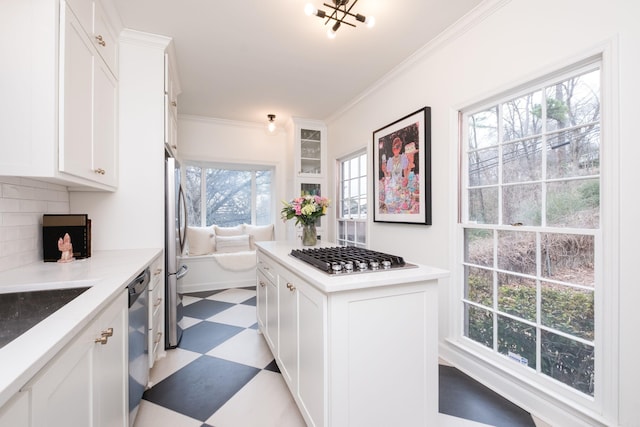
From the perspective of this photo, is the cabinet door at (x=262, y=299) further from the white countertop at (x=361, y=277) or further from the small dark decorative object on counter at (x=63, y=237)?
the small dark decorative object on counter at (x=63, y=237)

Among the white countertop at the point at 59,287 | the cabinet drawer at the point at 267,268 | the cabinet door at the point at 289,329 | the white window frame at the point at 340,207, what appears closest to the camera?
the white countertop at the point at 59,287

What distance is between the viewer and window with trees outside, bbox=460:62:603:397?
1.47 meters

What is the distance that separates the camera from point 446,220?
2.23 metres

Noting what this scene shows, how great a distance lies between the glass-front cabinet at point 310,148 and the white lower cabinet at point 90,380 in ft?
10.5

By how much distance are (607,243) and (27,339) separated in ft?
7.11

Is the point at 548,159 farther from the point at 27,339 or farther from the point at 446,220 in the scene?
the point at 27,339

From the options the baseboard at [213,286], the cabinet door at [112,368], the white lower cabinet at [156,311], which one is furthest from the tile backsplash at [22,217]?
the baseboard at [213,286]

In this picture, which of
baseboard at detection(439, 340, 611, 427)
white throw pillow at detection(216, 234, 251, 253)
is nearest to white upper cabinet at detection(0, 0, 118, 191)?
baseboard at detection(439, 340, 611, 427)

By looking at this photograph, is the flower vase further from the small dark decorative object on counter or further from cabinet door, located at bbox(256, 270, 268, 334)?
the small dark decorative object on counter

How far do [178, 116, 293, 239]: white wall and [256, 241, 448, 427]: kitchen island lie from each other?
320 cm

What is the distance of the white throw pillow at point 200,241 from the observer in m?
4.24

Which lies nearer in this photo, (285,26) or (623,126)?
(623,126)

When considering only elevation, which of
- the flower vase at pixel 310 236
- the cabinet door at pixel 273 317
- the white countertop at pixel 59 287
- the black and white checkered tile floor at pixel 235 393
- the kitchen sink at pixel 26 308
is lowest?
the black and white checkered tile floor at pixel 235 393

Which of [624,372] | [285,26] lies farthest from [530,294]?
[285,26]
